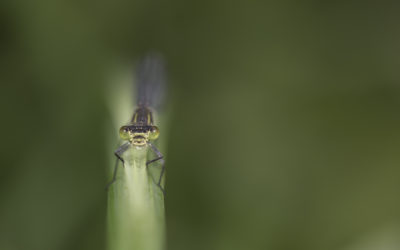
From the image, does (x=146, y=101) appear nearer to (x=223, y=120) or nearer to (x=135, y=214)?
(x=223, y=120)

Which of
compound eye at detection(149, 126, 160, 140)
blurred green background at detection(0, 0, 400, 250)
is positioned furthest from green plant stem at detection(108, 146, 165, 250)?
compound eye at detection(149, 126, 160, 140)

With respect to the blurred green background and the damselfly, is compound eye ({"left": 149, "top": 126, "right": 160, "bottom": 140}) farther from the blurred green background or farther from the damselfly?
the blurred green background

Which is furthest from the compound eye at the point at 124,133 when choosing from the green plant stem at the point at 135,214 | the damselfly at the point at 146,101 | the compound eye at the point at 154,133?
the green plant stem at the point at 135,214

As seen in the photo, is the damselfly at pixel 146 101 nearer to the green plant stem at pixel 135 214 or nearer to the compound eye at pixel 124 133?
the compound eye at pixel 124 133

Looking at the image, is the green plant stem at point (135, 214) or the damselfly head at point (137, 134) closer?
the green plant stem at point (135, 214)

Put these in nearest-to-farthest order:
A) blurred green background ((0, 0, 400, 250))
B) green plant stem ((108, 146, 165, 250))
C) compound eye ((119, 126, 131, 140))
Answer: green plant stem ((108, 146, 165, 250))
compound eye ((119, 126, 131, 140))
blurred green background ((0, 0, 400, 250))

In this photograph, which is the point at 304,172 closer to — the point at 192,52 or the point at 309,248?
the point at 309,248

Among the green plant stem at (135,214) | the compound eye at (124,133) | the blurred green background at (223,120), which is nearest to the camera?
the green plant stem at (135,214)

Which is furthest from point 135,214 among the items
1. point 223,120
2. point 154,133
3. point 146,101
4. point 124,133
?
point 146,101
